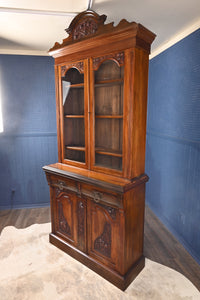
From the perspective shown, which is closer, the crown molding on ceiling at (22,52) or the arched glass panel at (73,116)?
the arched glass panel at (73,116)

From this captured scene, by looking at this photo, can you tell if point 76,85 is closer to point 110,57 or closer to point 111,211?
point 110,57

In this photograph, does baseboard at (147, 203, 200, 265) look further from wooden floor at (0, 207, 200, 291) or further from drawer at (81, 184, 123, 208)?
drawer at (81, 184, 123, 208)

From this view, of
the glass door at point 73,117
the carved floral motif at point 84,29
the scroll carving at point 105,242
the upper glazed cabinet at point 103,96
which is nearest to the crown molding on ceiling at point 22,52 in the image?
the upper glazed cabinet at point 103,96

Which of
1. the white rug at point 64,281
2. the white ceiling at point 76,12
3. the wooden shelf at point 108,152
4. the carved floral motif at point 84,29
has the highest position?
the white ceiling at point 76,12

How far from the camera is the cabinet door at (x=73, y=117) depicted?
202 centimetres

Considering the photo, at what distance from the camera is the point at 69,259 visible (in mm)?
2145

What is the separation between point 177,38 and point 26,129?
7.54 ft

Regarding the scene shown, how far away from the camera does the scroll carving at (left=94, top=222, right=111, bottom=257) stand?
1846 mm

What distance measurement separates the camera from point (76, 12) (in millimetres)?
1852

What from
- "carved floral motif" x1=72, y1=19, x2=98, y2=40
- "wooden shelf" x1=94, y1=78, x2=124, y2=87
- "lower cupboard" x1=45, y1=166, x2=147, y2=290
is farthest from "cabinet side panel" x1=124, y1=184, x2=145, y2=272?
"carved floral motif" x1=72, y1=19, x2=98, y2=40

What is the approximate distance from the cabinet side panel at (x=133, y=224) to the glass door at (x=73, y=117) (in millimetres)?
594

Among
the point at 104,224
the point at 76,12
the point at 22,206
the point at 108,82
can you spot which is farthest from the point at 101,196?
the point at 22,206

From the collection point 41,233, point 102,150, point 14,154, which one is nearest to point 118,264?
point 102,150

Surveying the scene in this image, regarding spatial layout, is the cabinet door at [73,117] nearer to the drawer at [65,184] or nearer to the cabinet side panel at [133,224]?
the drawer at [65,184]
